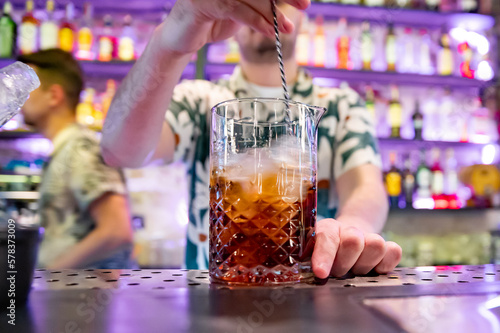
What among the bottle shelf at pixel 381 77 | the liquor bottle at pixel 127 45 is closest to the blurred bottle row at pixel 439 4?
the bottle shelf at pixel 381 77

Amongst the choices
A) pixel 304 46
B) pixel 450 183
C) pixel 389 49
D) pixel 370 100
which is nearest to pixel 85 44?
pixel 304 46

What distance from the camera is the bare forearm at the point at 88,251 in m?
1.67

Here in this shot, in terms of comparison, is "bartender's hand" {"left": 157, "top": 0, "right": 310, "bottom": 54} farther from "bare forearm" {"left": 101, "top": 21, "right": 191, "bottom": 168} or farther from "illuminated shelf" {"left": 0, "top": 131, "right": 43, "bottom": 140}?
"illuminated shelf" {"left": 0, "top": 131, "right": 43, "bottom": 140}

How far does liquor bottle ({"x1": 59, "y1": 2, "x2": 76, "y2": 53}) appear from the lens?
277 cm

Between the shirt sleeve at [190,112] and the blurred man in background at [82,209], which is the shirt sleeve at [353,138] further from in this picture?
the blurred man in background at [82,209]

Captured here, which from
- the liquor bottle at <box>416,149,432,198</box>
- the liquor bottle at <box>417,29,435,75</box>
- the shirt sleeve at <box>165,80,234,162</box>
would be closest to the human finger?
the shirt sleeve at <box>165,80,234,162</box>

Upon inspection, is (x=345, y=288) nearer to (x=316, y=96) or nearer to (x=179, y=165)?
(x=316, y=96)

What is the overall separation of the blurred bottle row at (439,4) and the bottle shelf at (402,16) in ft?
0.10

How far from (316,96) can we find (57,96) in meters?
1.18

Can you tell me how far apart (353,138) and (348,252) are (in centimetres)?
78

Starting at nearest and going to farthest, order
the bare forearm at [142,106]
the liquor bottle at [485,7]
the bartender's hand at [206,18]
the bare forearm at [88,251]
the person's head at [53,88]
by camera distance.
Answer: the bartender's hand at [206,18] < the bare forearm at [142,106] < the bare forearm at [88,251] < the person's head at [53,88] < the liquor bottle at [485,7]

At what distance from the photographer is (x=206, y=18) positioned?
72cm

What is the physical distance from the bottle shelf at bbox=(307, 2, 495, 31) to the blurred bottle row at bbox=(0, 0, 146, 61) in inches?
49.2

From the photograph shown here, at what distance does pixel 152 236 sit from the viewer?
9.08ft
